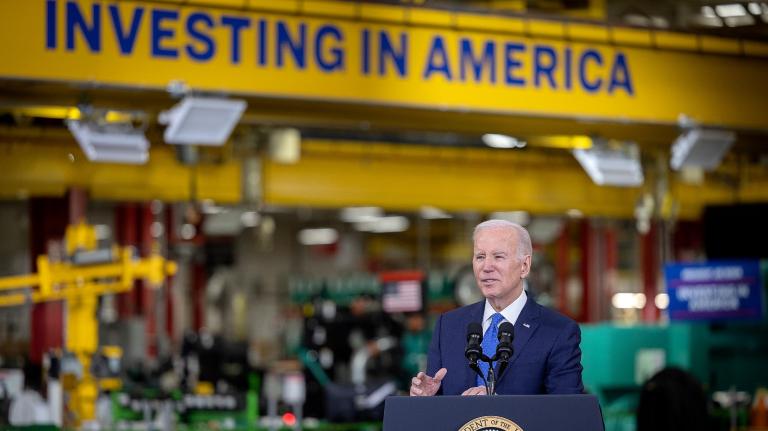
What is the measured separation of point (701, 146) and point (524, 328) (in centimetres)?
744

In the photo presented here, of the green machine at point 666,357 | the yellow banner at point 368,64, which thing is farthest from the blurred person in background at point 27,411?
the green machine at point 666,357

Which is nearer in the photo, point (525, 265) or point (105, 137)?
point (525, 265)

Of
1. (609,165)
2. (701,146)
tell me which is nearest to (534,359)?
(701,146)

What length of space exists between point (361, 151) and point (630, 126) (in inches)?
276

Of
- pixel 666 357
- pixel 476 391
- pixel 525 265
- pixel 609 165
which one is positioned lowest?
pixel 666 357

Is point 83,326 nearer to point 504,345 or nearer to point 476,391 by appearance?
point 476,391

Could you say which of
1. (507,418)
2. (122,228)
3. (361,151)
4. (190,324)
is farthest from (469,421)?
(190,324)

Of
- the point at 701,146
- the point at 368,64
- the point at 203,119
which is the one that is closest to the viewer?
the point at 203,119

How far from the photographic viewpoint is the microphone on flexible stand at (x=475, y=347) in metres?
4.25

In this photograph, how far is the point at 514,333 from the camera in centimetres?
446

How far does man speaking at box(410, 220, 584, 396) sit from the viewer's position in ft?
14.6

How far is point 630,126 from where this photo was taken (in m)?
11.6

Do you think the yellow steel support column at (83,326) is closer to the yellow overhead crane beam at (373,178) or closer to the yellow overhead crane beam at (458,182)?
the yellow overhead crane beam at (373,178)

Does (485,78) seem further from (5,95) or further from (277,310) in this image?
(277,310)
